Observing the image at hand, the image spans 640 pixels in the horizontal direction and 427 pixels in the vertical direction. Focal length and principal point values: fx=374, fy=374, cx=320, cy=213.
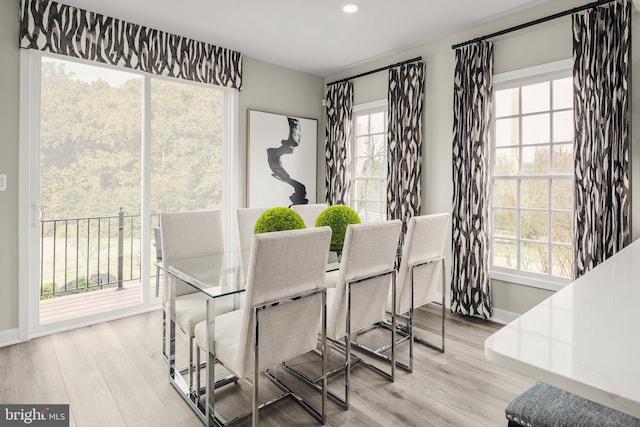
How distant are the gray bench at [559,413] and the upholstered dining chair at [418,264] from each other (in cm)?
145

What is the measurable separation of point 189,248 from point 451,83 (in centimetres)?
296

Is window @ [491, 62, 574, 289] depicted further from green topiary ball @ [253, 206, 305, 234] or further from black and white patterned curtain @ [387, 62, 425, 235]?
green topiary ball @ [253, 206, 305, 234]

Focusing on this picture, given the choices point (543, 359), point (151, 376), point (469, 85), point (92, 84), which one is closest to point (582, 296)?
point (543, 359)

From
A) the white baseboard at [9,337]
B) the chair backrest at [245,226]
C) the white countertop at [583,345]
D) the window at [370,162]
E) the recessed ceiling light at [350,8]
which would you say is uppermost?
the recessed ceiling light at [350,8]

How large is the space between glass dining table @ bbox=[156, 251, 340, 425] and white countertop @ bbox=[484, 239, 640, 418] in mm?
1355

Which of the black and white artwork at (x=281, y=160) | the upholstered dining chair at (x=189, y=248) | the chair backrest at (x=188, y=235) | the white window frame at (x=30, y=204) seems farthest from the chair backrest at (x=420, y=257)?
the white window frame at (x=30, y=204)

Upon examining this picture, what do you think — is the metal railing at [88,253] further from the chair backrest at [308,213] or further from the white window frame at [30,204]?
the chair backrest at [308,213]

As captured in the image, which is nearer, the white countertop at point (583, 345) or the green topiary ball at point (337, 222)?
the white countertop at point (583, 345)

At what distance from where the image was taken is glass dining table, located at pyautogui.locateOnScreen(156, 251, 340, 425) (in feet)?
6.18

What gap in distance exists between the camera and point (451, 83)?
3775 millimetres

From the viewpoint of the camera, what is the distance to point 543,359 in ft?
2.32

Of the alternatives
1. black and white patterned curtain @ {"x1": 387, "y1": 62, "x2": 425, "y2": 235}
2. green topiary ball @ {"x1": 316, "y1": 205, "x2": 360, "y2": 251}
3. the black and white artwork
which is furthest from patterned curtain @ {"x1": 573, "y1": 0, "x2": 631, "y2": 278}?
the black and white artwork

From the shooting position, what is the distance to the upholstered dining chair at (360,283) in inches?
83.0

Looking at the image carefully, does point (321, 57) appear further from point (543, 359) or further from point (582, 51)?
point (543, 359)
